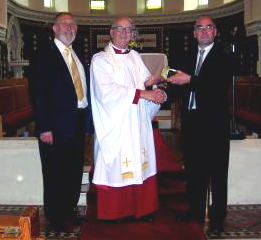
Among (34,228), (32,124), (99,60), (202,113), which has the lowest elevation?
(32,124)

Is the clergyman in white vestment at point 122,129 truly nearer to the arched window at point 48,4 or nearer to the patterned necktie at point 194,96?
the patterned necktie at point 194,96

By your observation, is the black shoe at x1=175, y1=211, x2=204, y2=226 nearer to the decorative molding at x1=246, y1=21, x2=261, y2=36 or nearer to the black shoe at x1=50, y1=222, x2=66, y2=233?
the black shoe at x1=50, y1=222, x2=66, y2=233

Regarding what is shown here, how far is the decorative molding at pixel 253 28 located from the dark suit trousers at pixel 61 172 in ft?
30.8

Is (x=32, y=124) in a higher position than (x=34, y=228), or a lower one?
lower

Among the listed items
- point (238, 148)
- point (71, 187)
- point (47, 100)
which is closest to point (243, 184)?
point (238, 148)

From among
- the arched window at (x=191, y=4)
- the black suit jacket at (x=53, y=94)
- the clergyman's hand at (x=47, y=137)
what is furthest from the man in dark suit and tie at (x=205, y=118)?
the arched window at (x=191, y=4)

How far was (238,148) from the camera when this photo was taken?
14.8 feet

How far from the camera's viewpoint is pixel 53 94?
3615 mm

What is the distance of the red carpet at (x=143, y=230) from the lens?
3.56 meters

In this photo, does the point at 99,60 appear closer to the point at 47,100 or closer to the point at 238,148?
the point at 47,100

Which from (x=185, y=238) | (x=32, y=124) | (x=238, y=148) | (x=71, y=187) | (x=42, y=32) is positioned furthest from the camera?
(x=42, y=32)

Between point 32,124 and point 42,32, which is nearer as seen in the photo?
point 32,124

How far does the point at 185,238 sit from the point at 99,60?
5.27 feet

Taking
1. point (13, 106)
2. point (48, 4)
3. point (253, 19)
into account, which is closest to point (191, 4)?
point (253, 19)
